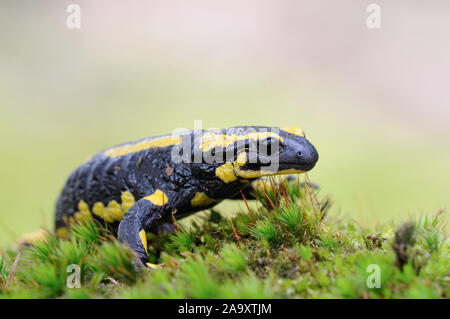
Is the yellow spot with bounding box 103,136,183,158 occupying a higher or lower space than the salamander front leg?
higher

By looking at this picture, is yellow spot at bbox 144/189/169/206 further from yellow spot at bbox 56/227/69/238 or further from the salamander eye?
yellow spot at bbox 56/227/69/238

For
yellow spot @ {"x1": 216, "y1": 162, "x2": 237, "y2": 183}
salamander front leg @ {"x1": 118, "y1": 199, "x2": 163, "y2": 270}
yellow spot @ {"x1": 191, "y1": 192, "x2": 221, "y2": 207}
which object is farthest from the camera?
yellow spot @ {"x1": 191, "y1": 192, "x2": 221, "y2": 207}

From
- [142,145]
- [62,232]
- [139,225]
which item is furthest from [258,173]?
[62,232]

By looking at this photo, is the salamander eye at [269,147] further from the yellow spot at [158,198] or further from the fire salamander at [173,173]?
the yellow spot at [158,198]

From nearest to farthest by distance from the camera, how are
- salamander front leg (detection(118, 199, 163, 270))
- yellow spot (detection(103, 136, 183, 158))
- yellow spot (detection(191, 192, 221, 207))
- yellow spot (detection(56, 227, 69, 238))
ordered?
salamander front leg (detection(118, 199, 163, 270)) → yellow spot (detection(191, 192, 221, 207)) → yellow spot (detection(103, 136, 183, 158)) → yellow spot (detection(56, 227, 69, 238))

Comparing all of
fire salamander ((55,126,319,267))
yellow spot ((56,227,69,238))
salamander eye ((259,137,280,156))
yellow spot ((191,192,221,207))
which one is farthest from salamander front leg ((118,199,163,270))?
yellow spot ((56,227,69,238))
